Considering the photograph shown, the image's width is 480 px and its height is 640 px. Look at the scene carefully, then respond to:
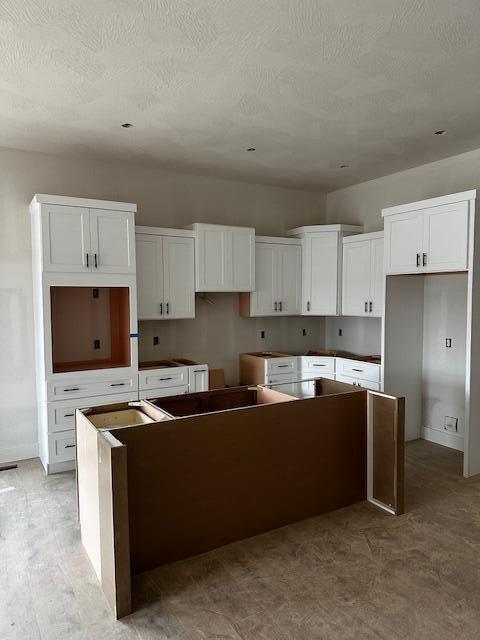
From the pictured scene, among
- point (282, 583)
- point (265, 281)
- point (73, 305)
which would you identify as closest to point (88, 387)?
point (73, 305)

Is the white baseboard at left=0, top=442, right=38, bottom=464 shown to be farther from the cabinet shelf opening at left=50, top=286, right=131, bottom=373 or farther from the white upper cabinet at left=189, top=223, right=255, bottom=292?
the white upper cabinet at left=189, top=223, right=255, bottom=292

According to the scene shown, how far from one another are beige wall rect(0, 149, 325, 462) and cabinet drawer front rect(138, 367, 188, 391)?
65cm

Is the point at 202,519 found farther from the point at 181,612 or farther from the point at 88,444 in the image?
the point at 88,444

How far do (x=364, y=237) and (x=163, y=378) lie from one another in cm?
273

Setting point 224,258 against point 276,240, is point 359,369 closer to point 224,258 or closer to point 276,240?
point 276,240

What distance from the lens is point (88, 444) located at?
2809mm

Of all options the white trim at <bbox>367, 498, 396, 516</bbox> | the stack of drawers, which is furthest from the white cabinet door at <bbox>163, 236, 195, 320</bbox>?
the white trim at <bbox>367, 498, 396, 516</bbox>

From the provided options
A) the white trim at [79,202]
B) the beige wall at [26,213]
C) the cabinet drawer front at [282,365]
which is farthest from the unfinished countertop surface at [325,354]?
the white trim at [79,202]

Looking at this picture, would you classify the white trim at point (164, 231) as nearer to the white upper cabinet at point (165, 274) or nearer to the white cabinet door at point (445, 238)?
the white upper cabinet at point (165, 274)

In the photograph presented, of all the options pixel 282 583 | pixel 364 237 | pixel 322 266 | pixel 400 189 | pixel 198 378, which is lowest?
pixel 282 583

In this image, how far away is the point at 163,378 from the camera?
15.4ft

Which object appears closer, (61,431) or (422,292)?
(61,431)

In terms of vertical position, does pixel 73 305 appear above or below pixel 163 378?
above

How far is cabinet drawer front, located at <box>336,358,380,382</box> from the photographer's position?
492 cm
